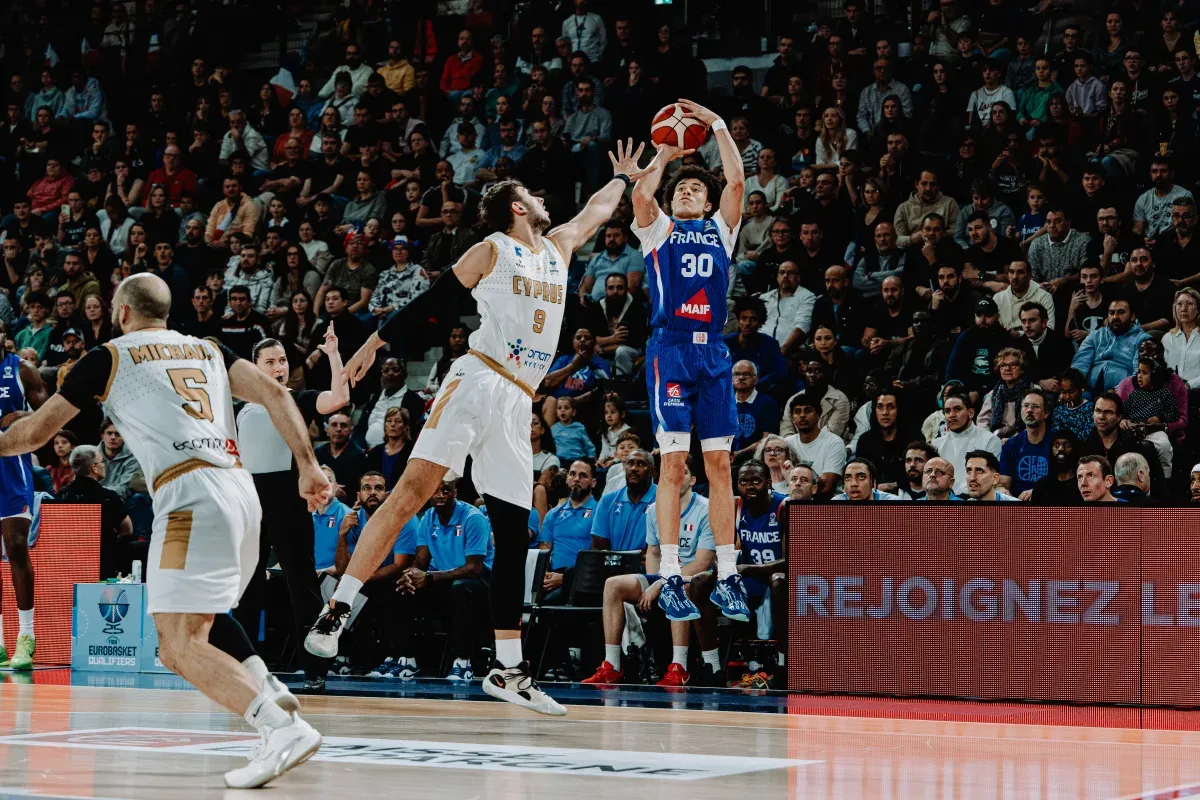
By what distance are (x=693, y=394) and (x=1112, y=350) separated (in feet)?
14.3

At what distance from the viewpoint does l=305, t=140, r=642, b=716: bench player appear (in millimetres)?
7680

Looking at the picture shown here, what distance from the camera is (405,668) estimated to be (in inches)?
452

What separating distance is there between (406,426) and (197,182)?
24.8 ft

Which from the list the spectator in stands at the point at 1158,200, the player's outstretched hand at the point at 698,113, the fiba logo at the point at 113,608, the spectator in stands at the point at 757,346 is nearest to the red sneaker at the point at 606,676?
the spectator in stands at the point at 757,346

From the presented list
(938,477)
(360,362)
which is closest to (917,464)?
(938,477)

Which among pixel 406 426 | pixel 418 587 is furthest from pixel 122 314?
pixel 406 426

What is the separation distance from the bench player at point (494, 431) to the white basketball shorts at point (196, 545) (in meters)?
1.99

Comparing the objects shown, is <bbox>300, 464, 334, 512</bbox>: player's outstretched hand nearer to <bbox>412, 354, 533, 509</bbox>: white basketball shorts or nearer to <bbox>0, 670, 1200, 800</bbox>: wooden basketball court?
<bbox>0, 670, 1200, 800</bbox>: wooden basketball court

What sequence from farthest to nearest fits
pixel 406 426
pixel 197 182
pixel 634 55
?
pixel 197 182
pixel 634 55
pixel 406 426

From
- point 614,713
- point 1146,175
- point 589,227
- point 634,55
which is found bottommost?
point 614,713

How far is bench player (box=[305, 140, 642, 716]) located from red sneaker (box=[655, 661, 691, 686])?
268 cm

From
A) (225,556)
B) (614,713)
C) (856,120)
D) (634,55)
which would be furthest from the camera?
(634,55)

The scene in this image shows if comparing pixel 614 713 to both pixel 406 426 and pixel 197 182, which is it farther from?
pixel 197 182

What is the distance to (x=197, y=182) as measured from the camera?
19.3 meters
